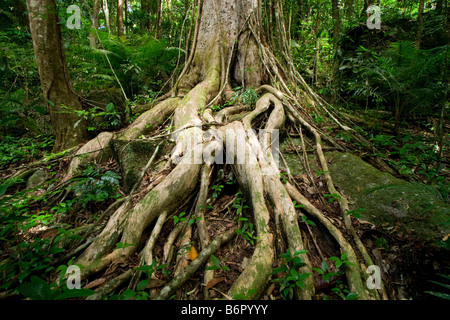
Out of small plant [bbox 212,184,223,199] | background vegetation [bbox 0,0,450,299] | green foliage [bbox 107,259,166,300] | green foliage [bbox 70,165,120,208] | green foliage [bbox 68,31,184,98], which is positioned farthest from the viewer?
green foliage [bbox 68,31,184,98]

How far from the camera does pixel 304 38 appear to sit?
676 cm

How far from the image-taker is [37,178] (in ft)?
9.92

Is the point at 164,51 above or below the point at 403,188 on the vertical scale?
above

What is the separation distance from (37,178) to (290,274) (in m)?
3.62

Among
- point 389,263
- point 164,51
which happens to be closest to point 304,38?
point 164,51

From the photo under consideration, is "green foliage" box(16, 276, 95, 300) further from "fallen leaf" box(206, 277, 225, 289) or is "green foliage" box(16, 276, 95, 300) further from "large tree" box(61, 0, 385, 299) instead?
"fallen leaf" box(206, 277, 225, 289)

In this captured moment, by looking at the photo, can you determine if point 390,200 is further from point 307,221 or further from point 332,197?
point 307,221

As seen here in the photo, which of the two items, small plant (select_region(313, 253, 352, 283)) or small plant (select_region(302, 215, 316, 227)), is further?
small plant (select_region(302, 215, 316, 227))

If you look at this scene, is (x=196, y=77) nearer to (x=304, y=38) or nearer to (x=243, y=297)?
(x=243, y=297)

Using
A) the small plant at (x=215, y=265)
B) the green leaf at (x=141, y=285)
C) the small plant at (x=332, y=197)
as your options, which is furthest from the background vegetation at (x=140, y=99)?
the small plant at (x=332, y=197)

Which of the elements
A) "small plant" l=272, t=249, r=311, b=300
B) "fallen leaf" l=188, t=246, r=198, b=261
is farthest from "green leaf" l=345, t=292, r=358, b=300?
"fallen leaf" l=188, t=246, r=198, b=261

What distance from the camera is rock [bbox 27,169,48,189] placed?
295 centimetres

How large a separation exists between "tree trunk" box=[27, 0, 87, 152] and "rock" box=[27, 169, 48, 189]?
405mm

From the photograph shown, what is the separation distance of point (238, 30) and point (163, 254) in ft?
Answer: 12.9
